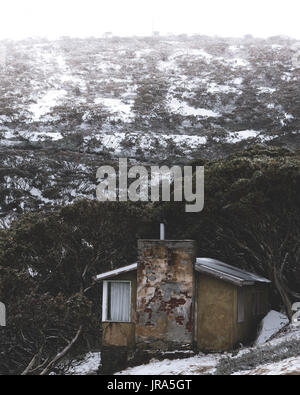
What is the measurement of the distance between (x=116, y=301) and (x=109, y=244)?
24.6ft

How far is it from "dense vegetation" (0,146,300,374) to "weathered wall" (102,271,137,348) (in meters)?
3.04

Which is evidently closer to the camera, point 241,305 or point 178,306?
point 178,306

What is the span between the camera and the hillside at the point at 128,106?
53062 mm

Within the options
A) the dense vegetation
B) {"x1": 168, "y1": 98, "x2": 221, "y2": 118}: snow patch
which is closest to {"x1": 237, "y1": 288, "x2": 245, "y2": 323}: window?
the dense vegetation

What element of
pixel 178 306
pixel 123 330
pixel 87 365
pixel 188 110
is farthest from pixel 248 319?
pixel 188 110

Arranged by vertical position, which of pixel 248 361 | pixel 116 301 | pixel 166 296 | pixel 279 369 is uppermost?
pixel 166 296

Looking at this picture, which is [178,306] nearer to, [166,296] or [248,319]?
[166,296]

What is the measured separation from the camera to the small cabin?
21641 millimetres

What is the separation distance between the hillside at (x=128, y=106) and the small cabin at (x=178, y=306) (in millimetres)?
21131

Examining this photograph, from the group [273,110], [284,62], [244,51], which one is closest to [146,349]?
[273,110]

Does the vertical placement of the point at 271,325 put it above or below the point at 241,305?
below

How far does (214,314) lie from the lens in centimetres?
2195

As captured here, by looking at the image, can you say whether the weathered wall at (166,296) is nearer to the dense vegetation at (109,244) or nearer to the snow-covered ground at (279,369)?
the dense vegetation at (109,244)

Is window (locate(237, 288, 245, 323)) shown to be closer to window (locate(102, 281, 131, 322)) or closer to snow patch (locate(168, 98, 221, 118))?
window (locate(102, 281, 131, 322))
